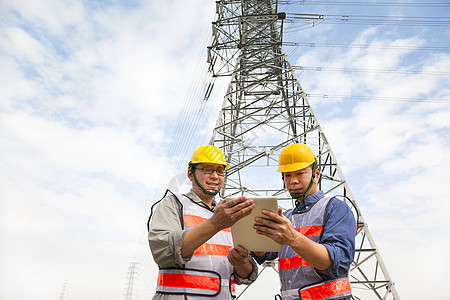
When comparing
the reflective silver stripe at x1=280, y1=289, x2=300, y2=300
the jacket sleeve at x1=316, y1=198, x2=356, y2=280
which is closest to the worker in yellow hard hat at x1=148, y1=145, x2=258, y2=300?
the reflective silver stripe at x1=280, y1=289, x2=300, y2=300

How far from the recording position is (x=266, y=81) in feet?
28.4

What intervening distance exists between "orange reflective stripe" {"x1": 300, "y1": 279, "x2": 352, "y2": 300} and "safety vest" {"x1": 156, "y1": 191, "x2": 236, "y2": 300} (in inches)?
22.3

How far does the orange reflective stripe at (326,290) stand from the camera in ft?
5.65

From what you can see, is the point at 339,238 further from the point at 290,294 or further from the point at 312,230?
the point at 290,294

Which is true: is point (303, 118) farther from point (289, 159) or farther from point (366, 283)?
point (289, 159)

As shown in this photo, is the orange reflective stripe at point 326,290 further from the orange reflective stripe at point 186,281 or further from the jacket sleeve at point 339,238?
the orange reflective stripe at point 186,281

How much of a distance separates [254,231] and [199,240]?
32 centimetres

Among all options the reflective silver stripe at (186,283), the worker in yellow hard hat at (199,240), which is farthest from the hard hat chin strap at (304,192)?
the reflective silver stripe at (186,283)

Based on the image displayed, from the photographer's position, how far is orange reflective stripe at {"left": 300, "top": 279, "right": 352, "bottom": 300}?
5.65 ft

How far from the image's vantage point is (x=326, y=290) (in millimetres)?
1727

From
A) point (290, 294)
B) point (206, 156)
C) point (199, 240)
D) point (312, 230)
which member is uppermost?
point (206, 156)

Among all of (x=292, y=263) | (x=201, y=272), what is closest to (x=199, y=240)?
(x=201, y=272)

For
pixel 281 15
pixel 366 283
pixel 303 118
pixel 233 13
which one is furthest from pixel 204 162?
pixel 233 13

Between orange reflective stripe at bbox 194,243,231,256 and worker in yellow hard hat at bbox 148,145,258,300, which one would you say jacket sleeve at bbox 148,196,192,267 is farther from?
orange reflective stripe at bbox 194,243,231,256
